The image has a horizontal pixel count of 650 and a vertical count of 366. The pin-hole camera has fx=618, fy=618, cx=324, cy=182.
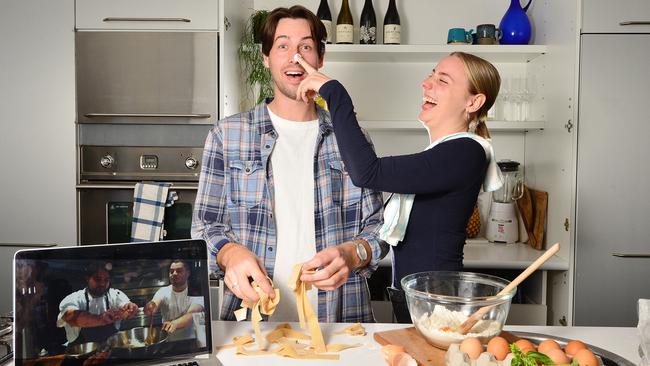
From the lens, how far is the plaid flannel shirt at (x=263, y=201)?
1647 millimetres

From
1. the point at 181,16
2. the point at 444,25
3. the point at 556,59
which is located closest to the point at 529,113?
the point at 556,59

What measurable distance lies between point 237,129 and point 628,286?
1.75 meters

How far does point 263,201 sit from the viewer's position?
1661mm

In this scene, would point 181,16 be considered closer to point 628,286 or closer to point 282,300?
point 282,300

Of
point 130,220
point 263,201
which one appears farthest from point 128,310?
point 130,220

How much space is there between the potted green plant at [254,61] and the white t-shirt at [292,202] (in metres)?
1.16

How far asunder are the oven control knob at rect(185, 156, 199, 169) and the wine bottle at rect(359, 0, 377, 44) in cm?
96

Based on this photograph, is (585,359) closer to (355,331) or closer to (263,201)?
(355,331)

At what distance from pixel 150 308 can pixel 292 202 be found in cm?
67

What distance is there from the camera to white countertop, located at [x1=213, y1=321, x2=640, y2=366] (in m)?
1.12

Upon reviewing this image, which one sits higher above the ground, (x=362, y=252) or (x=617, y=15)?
(x=617, y=15)

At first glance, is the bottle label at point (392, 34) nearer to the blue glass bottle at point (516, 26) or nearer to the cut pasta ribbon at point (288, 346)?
the blue glass bottle at point (516, 26)

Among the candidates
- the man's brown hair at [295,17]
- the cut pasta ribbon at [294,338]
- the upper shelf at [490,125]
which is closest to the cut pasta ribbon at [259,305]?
the cut pasta ribbon at [294,338]

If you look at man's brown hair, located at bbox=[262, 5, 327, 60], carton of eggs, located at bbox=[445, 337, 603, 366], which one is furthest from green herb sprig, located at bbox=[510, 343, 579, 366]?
man's brown hair, located at bbox=[262, 5, 327, 60]
